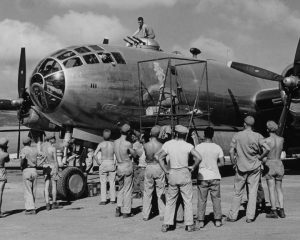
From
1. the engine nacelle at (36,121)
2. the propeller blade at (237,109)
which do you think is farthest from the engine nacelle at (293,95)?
the engine nacelle at (36,121)

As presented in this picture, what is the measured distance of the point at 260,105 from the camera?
18422 millimetres

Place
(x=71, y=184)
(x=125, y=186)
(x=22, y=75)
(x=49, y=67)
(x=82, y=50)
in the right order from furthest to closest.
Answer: (x=22, y=75)
(x=82, y=50)
(x=49, y=67)
(x=71, y=184)
(x=125, y=186)

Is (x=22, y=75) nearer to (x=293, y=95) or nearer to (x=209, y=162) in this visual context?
(x=293, y=95)

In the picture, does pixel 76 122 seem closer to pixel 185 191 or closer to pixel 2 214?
pixel 2 214

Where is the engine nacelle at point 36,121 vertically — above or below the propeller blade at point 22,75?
below

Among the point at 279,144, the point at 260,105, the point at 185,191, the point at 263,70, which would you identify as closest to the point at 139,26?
the point at 263,70

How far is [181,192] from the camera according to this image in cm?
701

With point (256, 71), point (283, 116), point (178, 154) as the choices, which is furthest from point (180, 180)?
point (256, 71)

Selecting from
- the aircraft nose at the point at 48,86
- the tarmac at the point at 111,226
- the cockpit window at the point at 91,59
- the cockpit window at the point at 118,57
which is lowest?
the tarmac at the point at 111,226

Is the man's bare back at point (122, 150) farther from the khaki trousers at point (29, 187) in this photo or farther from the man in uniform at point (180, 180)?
the khaki trousers at point (29, 187)

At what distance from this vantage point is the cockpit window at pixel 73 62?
12406 mm

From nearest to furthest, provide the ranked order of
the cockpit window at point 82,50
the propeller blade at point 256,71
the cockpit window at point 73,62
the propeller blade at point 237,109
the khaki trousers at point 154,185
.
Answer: the khaki trousers at point 154,185 → the cockpit window at point 73,62 → the cockpit window at point 82,50 → the propeller blade at point 256,71 → the propeller blade at point 237,109

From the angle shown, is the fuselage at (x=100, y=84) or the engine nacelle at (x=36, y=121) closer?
the fuselage at (x=100, y=84)

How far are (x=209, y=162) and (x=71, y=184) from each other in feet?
16.3
